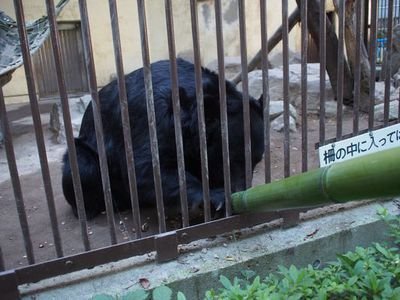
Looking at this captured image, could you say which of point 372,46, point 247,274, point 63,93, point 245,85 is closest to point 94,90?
point 63,93

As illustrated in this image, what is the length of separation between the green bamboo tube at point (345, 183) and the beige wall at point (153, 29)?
836 centimetres

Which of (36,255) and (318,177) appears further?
(36,255)

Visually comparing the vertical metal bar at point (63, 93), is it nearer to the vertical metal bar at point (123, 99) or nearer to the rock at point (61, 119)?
the vertical metal bar at point (123, 99)

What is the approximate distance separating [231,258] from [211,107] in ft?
2.69

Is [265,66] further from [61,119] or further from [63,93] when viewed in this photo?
[61,119]

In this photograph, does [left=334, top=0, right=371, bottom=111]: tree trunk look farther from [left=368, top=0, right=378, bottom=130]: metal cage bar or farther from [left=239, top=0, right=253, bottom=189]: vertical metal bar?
[left=239, top=0, right=253, bottom=189]: vertical metal bar

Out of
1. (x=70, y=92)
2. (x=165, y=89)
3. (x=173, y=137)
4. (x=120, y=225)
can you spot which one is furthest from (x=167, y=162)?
(x=70, y=92)

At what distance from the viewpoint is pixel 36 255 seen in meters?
2.49

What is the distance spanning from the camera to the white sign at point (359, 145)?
2.50 m

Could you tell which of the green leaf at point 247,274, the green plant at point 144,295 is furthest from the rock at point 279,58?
the green plant at point 144,295

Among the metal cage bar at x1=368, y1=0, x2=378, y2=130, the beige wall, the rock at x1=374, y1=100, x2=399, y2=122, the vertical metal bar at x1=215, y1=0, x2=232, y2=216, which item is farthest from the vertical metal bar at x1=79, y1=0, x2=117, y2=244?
the beige wall

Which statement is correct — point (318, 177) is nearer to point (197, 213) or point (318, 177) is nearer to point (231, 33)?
point (197, 213)

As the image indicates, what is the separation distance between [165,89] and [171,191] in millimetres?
586

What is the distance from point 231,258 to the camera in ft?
7.69
